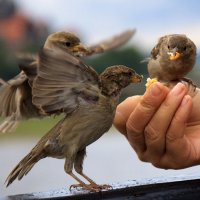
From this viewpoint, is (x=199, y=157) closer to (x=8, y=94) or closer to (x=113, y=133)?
(x=8, y=94)

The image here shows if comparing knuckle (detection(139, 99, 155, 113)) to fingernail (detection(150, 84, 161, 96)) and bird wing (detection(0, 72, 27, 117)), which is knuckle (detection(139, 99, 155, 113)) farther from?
bird wing (detection(0, 72, 27, 117))

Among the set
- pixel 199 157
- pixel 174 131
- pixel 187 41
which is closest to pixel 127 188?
pixel 174 131

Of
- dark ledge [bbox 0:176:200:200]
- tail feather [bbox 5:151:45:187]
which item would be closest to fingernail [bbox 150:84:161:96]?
dark ledge [bbox 0:176:200:200]

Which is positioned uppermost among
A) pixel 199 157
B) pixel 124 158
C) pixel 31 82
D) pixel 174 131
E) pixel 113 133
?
pixel 31 82

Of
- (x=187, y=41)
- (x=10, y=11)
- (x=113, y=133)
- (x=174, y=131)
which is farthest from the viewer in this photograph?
(x=10, y=11)

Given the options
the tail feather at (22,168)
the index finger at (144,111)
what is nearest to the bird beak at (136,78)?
the index finger at (144,111)

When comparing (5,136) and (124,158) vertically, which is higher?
(124,158)

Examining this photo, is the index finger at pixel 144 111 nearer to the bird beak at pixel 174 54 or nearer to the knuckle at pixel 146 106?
the knuckle at pixel 146 106
